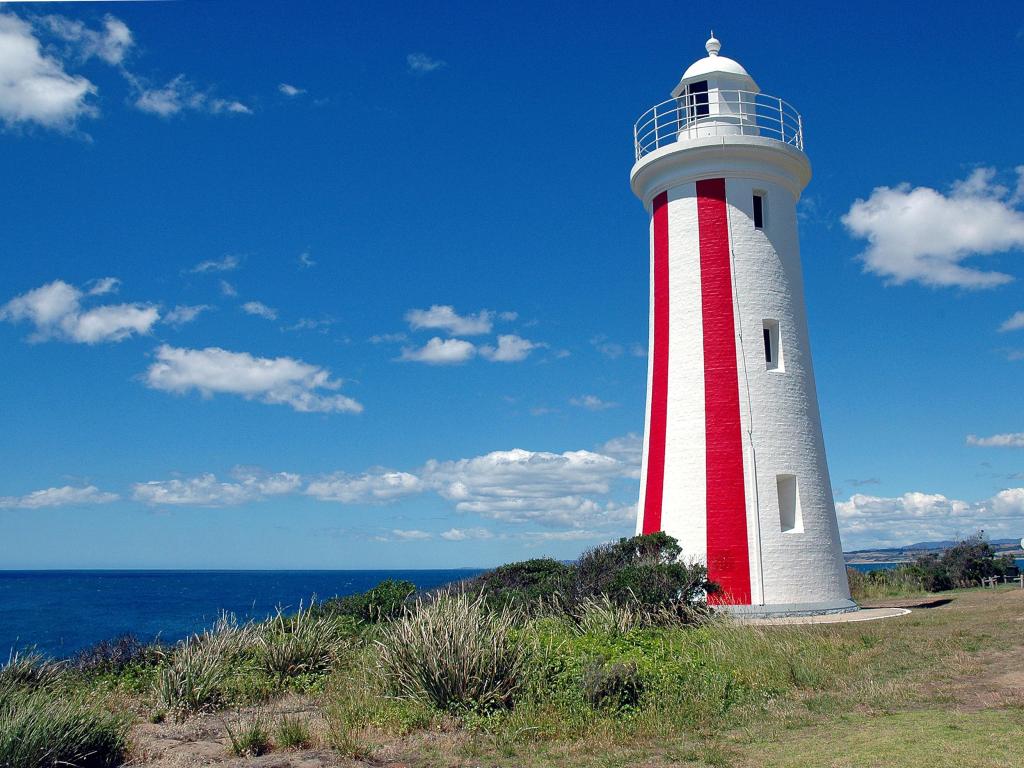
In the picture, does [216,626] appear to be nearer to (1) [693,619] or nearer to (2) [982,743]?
(1) [693,619]

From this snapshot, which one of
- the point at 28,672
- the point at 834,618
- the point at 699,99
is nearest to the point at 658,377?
the point at 834,618

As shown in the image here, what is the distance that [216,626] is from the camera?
12922mm

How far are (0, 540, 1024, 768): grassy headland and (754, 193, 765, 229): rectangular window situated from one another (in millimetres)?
9982

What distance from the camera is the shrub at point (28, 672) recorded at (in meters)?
10.9

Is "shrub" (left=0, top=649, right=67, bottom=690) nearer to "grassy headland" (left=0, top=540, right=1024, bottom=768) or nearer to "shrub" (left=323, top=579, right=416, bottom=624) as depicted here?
"grassy headland" (left=0, top=540, right=1024, bottom=768)

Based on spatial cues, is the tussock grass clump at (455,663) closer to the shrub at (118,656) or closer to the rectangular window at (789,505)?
the shrub at (118,656)

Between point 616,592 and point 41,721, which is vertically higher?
point 616,592

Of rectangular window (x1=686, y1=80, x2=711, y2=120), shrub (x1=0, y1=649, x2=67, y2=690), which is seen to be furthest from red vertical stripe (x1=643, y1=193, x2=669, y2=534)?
shrub (x1=0, y1=649, x2=67, y2=690)

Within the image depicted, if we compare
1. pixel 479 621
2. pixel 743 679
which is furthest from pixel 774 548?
pixel 479 621

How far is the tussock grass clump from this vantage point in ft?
32.8

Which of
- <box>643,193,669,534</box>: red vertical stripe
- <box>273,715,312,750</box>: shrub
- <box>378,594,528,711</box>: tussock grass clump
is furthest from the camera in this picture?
<box>643,193,669,534</box>: red vertical stripe

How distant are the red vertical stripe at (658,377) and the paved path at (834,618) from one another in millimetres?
3349

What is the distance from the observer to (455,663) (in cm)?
1002

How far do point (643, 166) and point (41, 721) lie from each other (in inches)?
696
